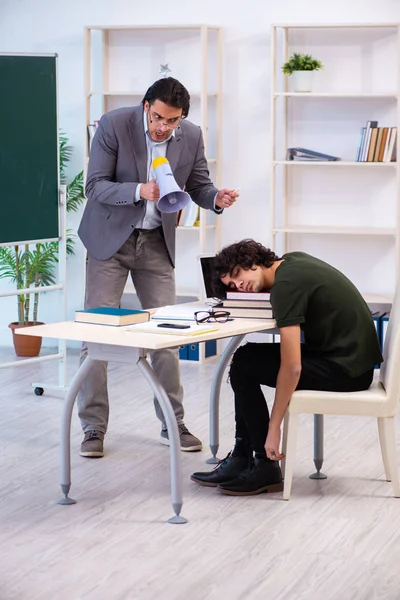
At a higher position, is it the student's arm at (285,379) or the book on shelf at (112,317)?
the book on shelf at (112,317)

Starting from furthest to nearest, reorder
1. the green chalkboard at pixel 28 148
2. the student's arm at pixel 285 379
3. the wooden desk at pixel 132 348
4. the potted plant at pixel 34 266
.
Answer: the potted plant at pixel 34 266 → the green chalkboard at pixel 28 148 → the student's arm at pixel 285 379 → the wooden desk at pixel 132 348

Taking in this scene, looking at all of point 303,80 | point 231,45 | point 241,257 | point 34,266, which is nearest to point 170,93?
point 241,257

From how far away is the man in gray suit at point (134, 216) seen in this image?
14.0 ft

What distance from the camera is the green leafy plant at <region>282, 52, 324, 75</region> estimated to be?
636cm

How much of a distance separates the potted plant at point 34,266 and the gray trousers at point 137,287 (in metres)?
2.13

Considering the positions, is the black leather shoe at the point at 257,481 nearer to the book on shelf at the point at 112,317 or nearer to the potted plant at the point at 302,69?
the book on shelf at the point at 112,317

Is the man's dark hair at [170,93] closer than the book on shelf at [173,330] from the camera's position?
No

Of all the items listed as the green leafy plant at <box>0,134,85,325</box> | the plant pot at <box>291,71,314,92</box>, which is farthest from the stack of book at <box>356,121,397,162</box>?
the green leafy plant at <box>0,134,85,325</box>

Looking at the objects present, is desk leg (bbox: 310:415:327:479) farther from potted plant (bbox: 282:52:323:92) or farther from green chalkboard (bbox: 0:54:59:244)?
potted plant (bbox: 282:52:323:92)

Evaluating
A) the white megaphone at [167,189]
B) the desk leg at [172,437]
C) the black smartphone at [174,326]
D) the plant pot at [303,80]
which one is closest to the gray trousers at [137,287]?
the white megaphone at [167,189]

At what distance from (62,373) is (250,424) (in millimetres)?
2039

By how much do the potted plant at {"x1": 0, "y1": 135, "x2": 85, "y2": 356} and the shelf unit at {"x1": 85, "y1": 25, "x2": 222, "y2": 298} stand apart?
31 centimetres

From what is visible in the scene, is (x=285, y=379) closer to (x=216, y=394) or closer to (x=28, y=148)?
(x=216, y=394)

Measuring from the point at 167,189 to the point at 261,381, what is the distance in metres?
0.81
